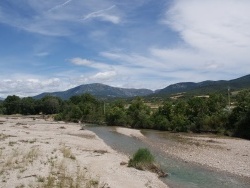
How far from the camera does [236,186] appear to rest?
27.9 m

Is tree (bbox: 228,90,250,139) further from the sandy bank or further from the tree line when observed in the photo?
the sandy bank

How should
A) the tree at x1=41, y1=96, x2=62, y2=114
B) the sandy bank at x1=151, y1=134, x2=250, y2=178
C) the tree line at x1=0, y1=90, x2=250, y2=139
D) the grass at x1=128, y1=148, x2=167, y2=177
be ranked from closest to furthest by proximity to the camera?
the grass at x1=128, y1=148, x2=167, y2=177 < the sandy bank at x1=151, y1=134, x2=250, y2=178 < the tree line at x1=0, y1=90, x2=250, y2=139 < the tree at x1=41, y1=96, x2=62, y2=114

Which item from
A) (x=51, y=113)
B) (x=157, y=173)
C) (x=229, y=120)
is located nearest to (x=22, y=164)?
(x=157, y=173)

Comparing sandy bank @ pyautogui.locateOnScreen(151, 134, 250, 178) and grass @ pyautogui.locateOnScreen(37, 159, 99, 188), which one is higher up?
grass @ pyautogui.locateOnScreen(37, 159, 99, 188)

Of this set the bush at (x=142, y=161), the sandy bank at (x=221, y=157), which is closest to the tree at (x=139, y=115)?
the sandy bank at (x=221, y=157)

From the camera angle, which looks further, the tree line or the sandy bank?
the tree line

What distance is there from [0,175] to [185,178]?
1573 centimetres

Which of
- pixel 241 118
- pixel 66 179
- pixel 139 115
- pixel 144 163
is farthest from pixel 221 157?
pixel 139 115

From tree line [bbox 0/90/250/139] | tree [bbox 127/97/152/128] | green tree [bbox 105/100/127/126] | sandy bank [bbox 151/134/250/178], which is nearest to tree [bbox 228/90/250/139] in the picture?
tree line [bbox 0/90/250/139]

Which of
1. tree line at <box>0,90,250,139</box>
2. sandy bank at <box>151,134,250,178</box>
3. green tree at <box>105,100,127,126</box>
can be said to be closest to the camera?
sandy bank at <box>151,134,250,178</box>

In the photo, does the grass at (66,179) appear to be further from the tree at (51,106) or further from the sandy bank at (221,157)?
the tree at (51,106)

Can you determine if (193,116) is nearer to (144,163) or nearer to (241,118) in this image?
(241,118)

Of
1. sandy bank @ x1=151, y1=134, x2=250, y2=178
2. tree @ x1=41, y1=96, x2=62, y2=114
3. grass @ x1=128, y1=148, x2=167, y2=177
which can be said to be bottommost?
sandy bank @ x1=151, y1=134, x2=250, y2=178

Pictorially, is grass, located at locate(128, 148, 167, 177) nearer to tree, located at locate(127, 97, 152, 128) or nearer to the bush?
the bush
